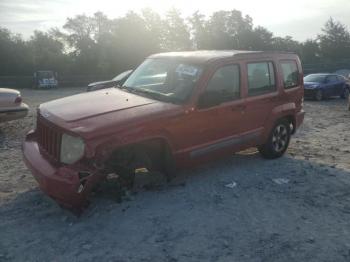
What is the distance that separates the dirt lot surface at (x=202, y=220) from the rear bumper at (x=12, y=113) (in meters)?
2.90

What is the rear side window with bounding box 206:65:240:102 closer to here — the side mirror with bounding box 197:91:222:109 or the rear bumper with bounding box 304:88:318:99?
the side mirror with bounding box 197:91:222:109

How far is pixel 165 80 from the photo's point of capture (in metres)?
6.57

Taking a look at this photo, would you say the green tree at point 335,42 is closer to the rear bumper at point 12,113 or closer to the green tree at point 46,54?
the green tree at point 46,54

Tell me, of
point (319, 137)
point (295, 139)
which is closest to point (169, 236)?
point (295, 139)

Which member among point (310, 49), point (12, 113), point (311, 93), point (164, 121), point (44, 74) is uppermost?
point (310, 49)

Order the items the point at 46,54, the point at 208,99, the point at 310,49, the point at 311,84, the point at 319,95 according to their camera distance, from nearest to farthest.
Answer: the point at 208,99 → the point at 319,95 → the point at 311,84 → the point at 46,54 → the point at 310,49

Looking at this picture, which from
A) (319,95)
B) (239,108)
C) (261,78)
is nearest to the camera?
(239,108)

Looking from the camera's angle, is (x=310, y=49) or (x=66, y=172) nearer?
(x=66, y=172)

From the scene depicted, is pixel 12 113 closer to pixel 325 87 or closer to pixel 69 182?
pixel 69 182

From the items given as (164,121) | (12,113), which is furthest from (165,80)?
(12,113)

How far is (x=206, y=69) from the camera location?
6340 mm

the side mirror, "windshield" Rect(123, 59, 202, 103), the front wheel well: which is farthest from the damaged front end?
the front wheel well

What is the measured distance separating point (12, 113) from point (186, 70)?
5.34 m

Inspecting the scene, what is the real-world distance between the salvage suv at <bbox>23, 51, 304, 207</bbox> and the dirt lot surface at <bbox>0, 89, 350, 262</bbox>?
399 millimetres
